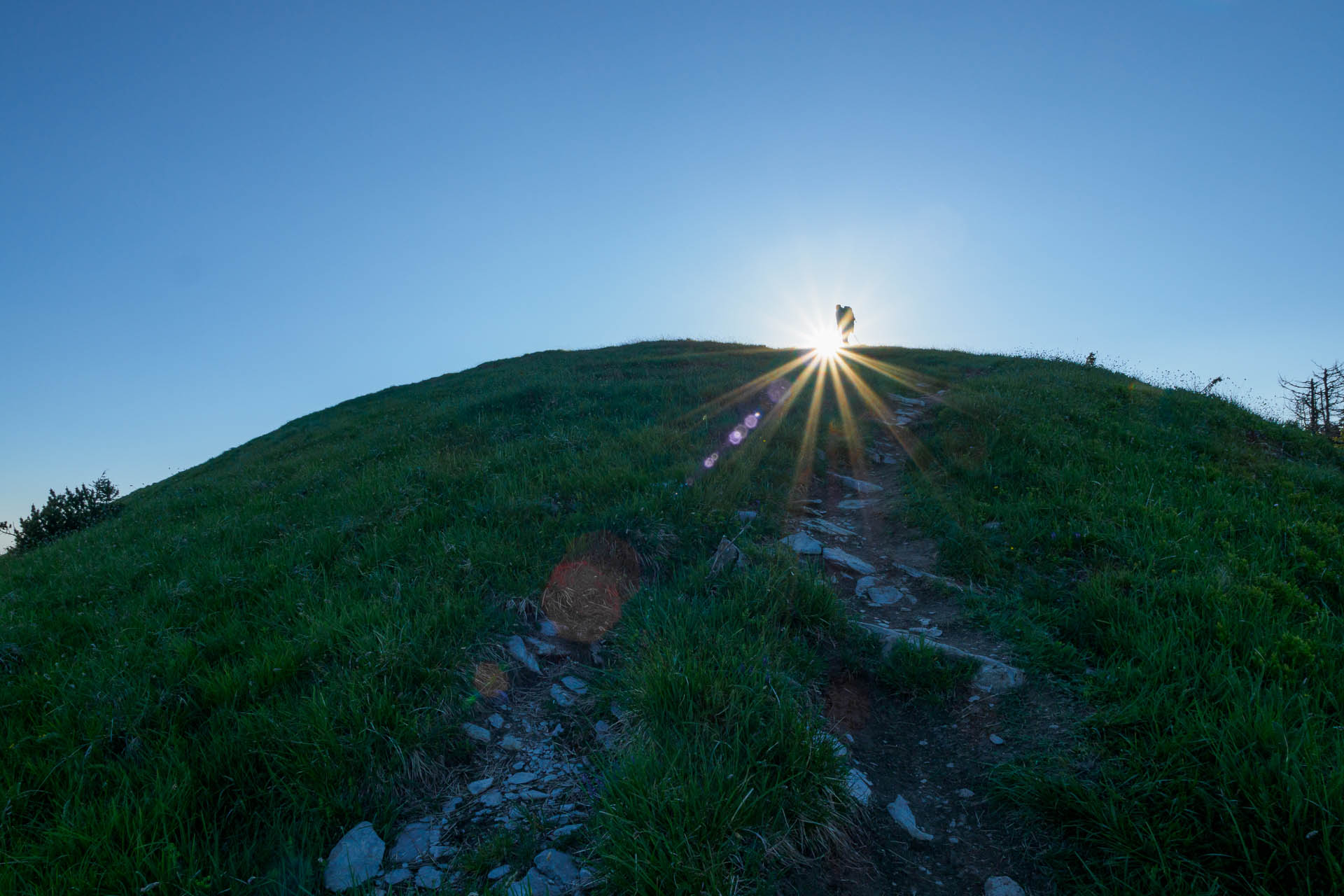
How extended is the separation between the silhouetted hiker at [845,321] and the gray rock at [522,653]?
2612 centimetres

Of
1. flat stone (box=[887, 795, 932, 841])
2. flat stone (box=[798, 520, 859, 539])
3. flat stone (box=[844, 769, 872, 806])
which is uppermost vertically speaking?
flat stone (box=[798, 520, 859, 539])

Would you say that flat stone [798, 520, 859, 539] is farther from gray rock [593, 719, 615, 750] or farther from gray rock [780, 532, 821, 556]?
gray rock [593, 719, 615, 750]

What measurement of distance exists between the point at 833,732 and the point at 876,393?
11.7 m

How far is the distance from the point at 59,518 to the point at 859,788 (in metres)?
19.8

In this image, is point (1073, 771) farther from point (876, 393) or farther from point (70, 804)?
point (876, 393)

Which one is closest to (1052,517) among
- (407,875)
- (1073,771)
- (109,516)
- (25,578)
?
(1073,771)

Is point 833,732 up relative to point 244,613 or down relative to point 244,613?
down

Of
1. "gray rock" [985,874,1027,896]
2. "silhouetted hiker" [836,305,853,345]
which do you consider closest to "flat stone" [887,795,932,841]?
"gray rock" [985,874,1027,896]

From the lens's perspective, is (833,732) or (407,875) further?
(833,732)

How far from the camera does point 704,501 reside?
658 centimetres

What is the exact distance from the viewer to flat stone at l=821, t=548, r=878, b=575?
6.03 metres

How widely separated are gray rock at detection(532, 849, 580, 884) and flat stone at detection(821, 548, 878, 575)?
13.1 feet

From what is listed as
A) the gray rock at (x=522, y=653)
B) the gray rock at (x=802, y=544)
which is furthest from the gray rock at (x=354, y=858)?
the gray rock at (x=802, y=544)

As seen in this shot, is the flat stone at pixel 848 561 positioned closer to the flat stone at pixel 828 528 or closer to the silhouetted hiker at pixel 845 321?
the flat stone at pixel 828 528
